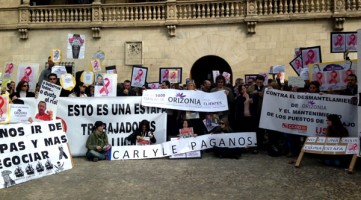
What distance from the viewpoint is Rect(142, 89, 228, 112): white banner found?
29.4 feet

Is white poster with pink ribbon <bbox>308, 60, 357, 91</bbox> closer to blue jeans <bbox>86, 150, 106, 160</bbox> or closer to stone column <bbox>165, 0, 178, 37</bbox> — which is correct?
blue jeans <bbox>86, 150, 106, 160</bbox>

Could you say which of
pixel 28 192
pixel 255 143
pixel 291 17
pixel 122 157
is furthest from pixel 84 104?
pixel 291 17

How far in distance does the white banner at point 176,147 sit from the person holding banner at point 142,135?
31 cm

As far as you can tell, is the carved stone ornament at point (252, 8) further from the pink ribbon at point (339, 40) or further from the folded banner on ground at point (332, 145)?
the folded banner on ground at point (332, 145)

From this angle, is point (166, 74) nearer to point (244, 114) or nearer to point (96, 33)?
point (244, 114)

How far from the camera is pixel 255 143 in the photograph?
862 cm

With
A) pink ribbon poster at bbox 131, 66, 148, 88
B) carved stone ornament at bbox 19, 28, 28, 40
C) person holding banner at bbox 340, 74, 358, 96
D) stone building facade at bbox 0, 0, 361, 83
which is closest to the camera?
person holding banner at bbox 340, 74, 358, 96

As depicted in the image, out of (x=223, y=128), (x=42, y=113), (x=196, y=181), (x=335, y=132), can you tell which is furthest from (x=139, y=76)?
(x=335, y=132)

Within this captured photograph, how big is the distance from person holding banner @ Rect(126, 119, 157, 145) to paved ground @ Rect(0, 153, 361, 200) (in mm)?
795

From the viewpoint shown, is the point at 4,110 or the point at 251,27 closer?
the point at 4,110

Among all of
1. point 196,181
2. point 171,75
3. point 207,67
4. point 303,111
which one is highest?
point 207,67

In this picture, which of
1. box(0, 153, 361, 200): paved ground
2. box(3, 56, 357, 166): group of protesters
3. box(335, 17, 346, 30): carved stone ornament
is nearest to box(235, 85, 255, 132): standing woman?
box(3, 56, 357, 166): group of protesters

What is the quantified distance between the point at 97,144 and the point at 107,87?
1.95m

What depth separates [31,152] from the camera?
6.81m
